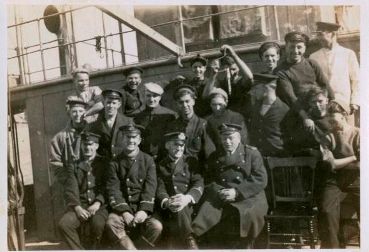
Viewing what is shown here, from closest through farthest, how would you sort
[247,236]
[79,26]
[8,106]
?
[247,236] < [8,106] < [79,26]

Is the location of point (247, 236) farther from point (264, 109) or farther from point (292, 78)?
point (292, 78)

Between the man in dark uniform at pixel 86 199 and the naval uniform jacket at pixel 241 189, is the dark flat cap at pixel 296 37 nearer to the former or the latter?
the naval uniform jacket at pixel 241 189

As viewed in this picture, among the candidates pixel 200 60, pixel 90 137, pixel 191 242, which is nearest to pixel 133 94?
pixel 90 137

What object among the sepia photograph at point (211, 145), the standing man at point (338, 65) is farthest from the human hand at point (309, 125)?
the standing man at point (338, 65)

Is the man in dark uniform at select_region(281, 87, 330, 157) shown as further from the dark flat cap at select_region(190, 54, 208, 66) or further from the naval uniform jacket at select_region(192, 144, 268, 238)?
the dark flat cap at select_region(190, 54, 208, 66)

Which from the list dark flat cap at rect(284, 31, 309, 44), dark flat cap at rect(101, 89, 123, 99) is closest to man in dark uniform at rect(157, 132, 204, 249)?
dark flat cap at rect(101, 89, 123, 99)

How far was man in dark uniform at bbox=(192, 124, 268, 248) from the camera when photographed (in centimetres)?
265

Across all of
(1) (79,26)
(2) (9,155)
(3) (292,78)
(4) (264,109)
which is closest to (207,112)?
(4) (264,109)

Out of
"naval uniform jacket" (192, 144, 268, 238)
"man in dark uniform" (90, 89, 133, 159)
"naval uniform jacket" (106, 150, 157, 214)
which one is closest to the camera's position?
"naval uniform jacket" (192, 144, 268, 238)

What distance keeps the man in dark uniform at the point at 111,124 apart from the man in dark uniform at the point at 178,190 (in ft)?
1.15

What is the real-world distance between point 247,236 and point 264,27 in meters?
1.70

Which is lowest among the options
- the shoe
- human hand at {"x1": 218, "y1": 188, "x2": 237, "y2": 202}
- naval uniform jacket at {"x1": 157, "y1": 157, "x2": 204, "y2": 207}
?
the shoe

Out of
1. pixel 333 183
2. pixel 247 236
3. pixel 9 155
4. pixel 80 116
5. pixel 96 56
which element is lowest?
pixel 247 236

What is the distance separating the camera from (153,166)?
110 inches
